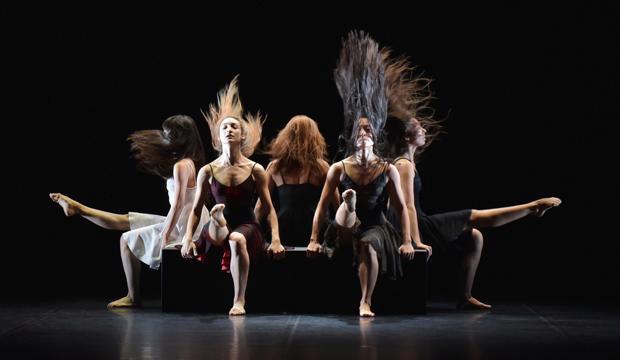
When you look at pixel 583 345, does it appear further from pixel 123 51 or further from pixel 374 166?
pixel 123 51

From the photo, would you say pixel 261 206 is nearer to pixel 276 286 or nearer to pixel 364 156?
pixel 276 286

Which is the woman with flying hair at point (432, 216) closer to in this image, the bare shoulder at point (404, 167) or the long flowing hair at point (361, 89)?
the bare shoulder at point (404, 167)

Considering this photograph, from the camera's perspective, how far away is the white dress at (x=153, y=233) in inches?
251

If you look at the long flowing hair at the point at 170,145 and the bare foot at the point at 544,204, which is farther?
the long flowing hair at the point at 170,145

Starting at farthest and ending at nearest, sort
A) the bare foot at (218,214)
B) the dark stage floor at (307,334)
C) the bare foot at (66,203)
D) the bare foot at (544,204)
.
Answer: the bare foot at (66,203) → the bare foot at (544,204) → the bare foot at (218,214) → the dark stage floor at (307,334)

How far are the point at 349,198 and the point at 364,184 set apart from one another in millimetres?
370

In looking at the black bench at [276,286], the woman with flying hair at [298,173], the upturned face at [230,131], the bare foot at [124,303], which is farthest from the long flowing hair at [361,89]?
the bare foot at [124,303]

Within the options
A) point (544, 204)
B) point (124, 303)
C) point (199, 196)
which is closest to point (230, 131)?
point (199, 196)

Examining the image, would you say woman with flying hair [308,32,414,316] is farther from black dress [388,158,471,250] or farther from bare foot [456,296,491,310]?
bare foot [456,296,491,310]

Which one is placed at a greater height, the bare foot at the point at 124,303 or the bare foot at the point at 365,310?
the bare foot at the point at 124,303

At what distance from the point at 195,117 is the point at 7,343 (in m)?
3.10

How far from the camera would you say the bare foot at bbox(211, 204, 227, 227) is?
5746mm

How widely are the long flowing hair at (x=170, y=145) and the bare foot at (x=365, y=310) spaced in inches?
58.7

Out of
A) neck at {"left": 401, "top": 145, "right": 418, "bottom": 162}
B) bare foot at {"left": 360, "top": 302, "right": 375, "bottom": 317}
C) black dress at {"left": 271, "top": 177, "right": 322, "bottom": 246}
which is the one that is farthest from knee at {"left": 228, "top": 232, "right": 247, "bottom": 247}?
neck at {"left": 401, "top": 145, "right": 418, "bottom": 162}
